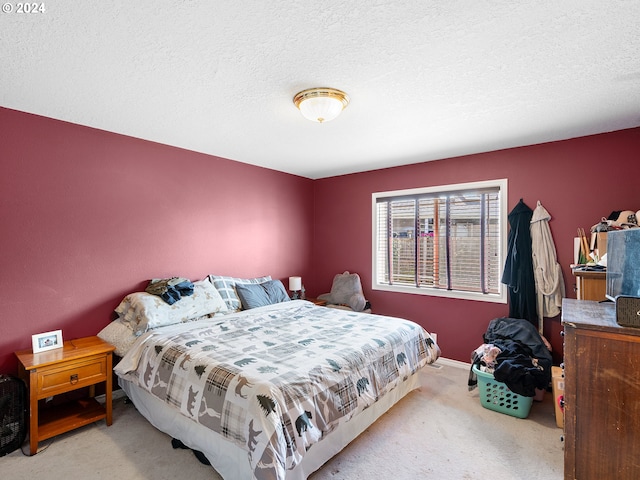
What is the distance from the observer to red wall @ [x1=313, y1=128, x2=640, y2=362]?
2883 mm

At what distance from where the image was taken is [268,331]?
2.78 metres

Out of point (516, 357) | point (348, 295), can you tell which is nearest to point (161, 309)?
point (348, 295)

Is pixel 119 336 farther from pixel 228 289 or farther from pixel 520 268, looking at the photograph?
pixel 520 268

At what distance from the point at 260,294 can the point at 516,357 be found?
2.59 meters

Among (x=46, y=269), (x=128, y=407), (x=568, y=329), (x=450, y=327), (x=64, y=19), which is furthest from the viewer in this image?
(x=450, y=327)

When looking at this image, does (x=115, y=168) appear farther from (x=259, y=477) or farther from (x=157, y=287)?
(x=259, y=477)

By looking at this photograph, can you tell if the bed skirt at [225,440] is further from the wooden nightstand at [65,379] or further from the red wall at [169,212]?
the red wall at [169,212]

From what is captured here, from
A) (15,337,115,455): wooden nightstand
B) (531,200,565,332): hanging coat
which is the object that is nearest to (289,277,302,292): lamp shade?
(15,337,115,455): wooden nightstand

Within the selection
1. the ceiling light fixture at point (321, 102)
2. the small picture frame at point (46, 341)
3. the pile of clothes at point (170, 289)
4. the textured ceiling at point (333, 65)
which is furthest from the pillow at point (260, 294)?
the ceiling light fixture at point (321, 102)

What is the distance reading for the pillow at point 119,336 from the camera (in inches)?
104

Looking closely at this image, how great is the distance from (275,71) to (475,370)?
289cm

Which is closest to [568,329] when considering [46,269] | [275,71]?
[275,71]

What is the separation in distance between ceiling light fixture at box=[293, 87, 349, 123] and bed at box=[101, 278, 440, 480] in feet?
5.54

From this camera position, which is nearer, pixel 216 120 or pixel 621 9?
pixel 621 9
